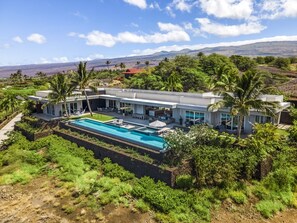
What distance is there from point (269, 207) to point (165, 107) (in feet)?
49.3

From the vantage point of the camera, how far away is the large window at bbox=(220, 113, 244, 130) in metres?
25.2

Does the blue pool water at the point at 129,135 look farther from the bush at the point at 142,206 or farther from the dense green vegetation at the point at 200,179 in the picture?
the bush at the point at 142,206

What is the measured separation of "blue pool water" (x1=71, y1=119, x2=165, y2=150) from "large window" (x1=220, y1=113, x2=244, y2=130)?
720 centimetres

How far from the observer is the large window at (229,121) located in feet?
82.8

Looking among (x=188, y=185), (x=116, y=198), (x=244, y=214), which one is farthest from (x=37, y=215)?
(x=244, y=214)

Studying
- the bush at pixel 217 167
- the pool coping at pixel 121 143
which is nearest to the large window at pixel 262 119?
the bush at pixel 217 167

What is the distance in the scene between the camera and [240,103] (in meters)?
20.1

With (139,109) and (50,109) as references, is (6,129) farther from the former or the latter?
(139,109)

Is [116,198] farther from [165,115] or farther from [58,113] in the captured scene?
[58,113]

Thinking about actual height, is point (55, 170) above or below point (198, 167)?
below

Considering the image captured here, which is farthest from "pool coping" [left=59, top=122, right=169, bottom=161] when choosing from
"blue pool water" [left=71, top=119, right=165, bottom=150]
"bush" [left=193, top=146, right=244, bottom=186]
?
"bush" [left=193, top=146, right=244, bottom=186]

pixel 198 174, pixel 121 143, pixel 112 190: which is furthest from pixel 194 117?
pixel 112 190

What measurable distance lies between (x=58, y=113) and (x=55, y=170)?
524 inches

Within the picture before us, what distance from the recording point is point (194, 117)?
27391mm
